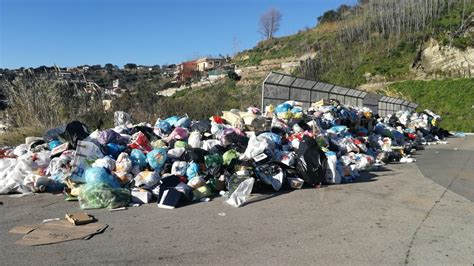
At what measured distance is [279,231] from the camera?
15.7ft

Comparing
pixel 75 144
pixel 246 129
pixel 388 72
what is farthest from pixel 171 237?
pixel 388 72

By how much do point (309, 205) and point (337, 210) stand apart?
17.0 inches

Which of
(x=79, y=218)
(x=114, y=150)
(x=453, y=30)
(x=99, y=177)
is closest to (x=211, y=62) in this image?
(x=453, y=30)

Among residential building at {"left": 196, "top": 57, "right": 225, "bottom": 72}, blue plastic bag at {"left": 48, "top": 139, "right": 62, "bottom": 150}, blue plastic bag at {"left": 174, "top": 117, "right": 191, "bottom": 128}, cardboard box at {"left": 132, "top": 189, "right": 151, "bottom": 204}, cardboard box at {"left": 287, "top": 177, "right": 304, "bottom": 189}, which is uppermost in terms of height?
residential building at {"left": 196, "top": 57, "right": 225, "bottom": 72}

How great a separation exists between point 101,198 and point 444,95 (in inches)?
1598

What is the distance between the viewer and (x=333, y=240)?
177 inches

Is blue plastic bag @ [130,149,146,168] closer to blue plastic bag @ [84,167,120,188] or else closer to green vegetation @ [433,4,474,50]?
blue plastic bag @ [84,167,120,188]

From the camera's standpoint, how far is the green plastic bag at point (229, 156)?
24.0 feet

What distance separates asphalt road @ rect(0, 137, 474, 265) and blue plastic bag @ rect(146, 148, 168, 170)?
1.27 meters

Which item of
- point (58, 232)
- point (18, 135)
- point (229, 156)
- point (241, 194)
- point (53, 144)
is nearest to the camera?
point (58, 232)

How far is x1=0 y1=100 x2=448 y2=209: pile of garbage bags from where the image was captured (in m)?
6.20

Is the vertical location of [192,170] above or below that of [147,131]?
below

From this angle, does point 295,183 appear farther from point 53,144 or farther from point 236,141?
point 53,144

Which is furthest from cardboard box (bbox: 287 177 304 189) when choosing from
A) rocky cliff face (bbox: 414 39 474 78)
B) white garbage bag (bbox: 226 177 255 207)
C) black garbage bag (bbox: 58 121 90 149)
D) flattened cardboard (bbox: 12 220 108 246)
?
rocky cliff face (bbox: 414 39 474 78)
